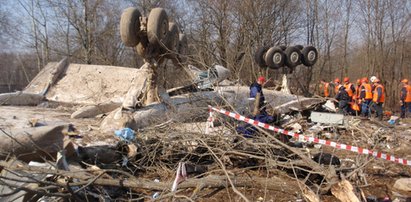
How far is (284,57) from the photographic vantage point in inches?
485

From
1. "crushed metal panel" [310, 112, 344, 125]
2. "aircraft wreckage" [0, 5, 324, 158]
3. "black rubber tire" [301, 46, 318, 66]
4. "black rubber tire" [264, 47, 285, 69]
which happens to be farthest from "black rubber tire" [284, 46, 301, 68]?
"crushed metal panel" [310, 112, 344, 125]

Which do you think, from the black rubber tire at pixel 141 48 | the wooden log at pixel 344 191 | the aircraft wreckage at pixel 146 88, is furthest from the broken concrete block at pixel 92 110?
the wooden log at pixel 344 191

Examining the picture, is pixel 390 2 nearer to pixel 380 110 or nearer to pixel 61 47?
pixel 380 110

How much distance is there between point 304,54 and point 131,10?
794 centimetres

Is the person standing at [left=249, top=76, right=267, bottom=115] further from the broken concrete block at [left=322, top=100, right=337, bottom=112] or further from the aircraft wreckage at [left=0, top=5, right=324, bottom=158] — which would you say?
the broken concrete block at [left=322, top=100, right=337, bottom=112]

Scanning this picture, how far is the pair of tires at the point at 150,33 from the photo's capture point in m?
6.49

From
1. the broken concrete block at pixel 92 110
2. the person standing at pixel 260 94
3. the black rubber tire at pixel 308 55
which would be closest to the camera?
the person standing at pixel 260 94

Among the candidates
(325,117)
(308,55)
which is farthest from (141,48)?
(308,55)

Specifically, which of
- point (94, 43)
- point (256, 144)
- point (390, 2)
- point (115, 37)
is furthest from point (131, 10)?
point (115, 37)

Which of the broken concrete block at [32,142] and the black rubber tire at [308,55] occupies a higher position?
the black rubber tire at [308,55]

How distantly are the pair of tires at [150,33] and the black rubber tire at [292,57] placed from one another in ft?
20.2

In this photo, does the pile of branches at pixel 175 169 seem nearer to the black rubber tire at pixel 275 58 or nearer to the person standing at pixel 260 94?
the person standing at pixel 260 94

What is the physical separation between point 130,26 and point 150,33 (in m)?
0.38

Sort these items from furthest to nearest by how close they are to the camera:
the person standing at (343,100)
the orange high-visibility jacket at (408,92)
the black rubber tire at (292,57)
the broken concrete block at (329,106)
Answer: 1. the black rubber tire at (292,57)
2. the orange high-visibility jacket at (408,92)
3. the person standing at (343,100)
4. the broken concrete block at (329,106)
